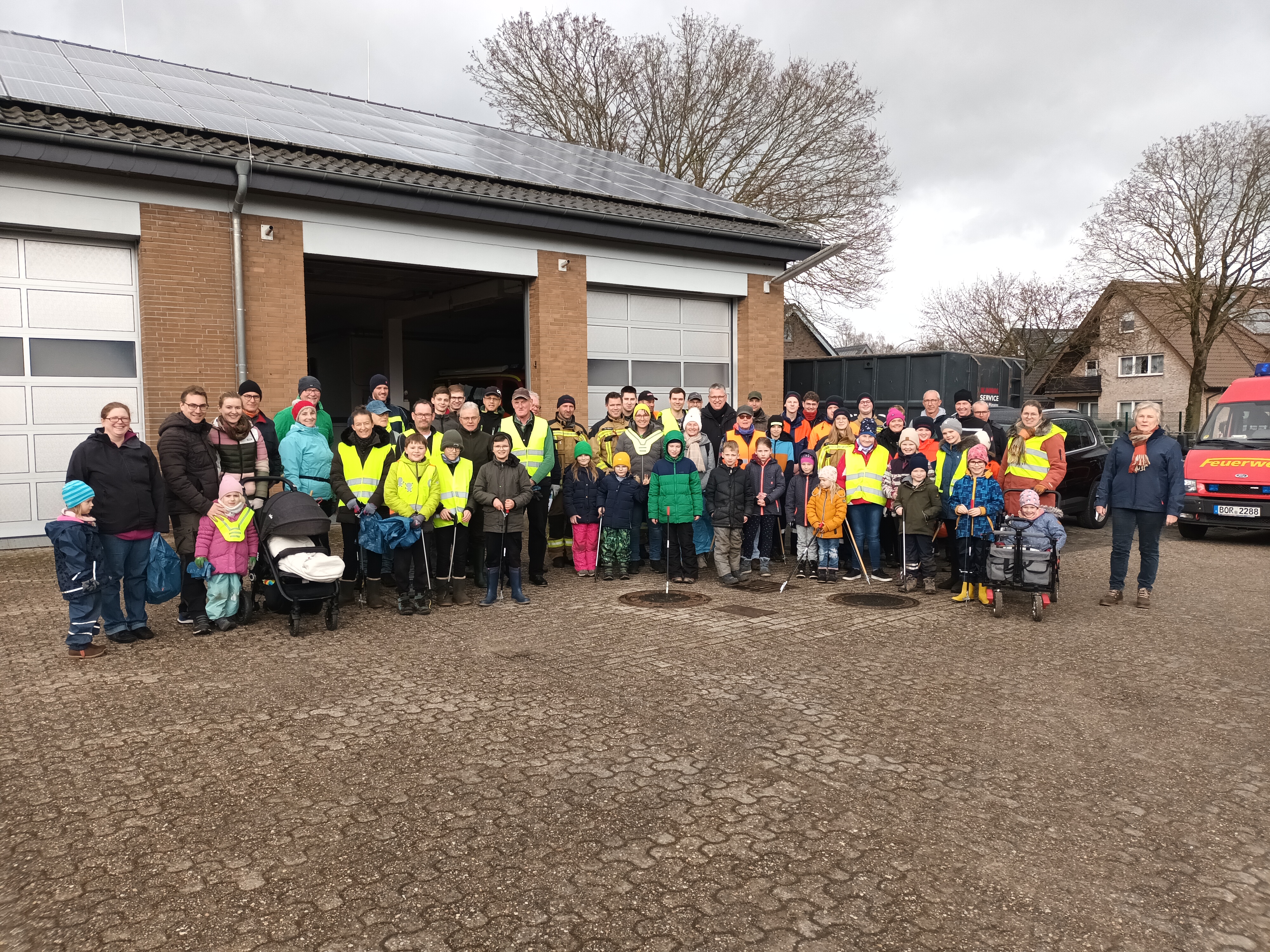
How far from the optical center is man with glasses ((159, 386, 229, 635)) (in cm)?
697

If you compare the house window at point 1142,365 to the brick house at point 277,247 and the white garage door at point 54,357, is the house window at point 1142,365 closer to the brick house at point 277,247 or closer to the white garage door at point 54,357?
the brick house at point 277,247

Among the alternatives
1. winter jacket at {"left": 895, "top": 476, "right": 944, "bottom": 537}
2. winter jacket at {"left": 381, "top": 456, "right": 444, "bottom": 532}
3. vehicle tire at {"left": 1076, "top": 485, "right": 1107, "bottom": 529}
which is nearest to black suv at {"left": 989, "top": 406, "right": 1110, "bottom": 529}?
vehicle tire at {"left": 1076, "top": 485, "right": 1107, "bottom": 529}

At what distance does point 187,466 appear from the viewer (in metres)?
7.06

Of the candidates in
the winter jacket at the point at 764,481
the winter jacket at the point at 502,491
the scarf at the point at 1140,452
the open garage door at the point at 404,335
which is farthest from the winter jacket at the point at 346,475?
the open garage door at the point at 404,335

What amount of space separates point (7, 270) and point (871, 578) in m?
10.5

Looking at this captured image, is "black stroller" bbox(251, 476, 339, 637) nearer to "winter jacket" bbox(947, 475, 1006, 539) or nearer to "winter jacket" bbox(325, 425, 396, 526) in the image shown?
"winter jacket" bbox(325, 425, 396, 526)

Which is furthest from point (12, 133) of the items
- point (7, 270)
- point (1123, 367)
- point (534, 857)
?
point (1123, 367)

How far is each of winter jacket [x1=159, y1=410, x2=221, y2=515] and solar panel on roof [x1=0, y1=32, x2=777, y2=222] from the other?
6107 millimetres

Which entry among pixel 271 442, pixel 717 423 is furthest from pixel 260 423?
pixel 717 423

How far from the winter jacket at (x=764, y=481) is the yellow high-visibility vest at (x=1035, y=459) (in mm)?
2377

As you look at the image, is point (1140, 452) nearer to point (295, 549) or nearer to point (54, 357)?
point (295, 549)

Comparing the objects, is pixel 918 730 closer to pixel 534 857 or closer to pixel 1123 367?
pixel 534 857

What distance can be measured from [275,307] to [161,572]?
5994 millimetres

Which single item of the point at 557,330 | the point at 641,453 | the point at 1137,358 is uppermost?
the point at 1137,358
